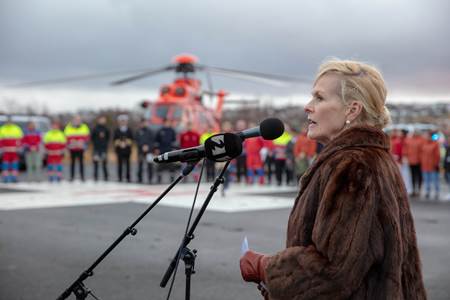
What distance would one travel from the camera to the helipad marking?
44.0 feet

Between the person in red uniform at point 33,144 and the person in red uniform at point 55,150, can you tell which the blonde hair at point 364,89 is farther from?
the person in red uniform at point 33,144

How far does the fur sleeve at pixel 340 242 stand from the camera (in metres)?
2.30

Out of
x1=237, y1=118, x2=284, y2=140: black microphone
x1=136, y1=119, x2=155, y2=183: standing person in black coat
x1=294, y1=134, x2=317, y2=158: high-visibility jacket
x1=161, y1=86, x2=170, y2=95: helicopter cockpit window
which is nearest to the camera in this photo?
x1=237, y1=118, x2=284, y2=140: black microphone

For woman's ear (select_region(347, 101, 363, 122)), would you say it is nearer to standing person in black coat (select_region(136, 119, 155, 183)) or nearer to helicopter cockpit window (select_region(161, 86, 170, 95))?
standing person in black coat (select_region(136, 119, 155, 183))

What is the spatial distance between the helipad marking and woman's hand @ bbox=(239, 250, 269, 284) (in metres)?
10.0

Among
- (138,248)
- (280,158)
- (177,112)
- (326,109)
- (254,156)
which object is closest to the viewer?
(326,109)

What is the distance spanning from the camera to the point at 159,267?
7273mm

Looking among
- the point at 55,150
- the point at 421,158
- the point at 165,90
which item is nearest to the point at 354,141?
the point at 421,158

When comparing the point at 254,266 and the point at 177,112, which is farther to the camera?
the point at 177,112

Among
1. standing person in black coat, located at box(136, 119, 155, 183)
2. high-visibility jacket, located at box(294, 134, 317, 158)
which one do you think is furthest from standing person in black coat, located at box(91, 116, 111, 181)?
high-visibility jacket, located at box(294, 134, 317, 158)

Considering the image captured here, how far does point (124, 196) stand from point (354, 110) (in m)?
13.0

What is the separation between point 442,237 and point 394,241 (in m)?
7.88

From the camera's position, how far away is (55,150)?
63.0 feet

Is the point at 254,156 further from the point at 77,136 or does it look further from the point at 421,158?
the point at 77,136
